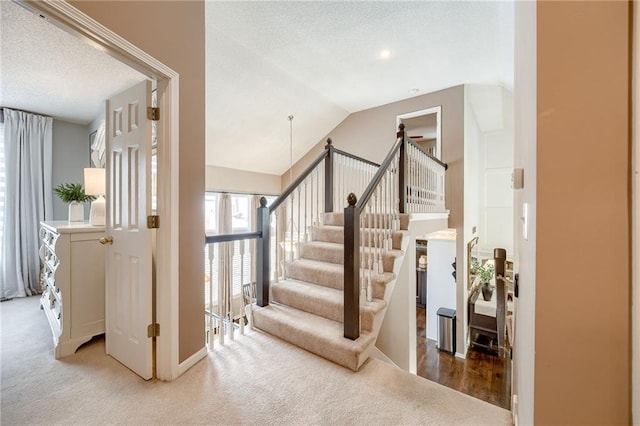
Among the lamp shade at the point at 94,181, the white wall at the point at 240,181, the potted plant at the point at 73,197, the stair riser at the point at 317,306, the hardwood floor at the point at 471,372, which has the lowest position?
the hardwood floor at the point at 471,372

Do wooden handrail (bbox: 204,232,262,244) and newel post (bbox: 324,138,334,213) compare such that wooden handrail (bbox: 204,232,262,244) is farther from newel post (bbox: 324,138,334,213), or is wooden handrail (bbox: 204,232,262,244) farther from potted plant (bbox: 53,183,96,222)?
potted plant (bbox: 53,183,96,222)

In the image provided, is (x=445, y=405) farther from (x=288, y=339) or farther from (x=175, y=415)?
(x=175, y=415)

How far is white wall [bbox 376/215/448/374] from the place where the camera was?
3.05 m

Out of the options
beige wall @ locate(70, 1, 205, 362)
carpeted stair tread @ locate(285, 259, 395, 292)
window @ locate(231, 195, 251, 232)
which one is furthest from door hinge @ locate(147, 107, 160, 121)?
window @ locate(231, 195, 251, 232)

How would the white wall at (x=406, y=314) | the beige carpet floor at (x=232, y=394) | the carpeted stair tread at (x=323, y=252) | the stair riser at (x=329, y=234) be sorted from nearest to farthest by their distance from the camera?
the beige carpet floor at (x=232, y=394) → the carpeted stair tread at (x=323, y=252) → the white wall at (x=406, y=314) → the stair riser at (x=329, y=234)

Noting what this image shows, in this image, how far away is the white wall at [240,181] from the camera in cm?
496

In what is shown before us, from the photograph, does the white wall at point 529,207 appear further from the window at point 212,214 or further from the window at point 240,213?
the window at point 240,213

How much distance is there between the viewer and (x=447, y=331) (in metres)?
4.61

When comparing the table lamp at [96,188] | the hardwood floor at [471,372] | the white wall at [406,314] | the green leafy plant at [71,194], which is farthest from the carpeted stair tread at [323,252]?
the hardwood floor at [471,372]

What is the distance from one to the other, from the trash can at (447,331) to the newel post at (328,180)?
9.58 feet

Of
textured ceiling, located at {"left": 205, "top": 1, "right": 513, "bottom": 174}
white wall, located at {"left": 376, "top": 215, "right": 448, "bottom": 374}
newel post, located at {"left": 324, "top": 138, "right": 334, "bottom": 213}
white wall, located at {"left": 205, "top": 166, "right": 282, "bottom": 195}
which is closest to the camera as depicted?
textured ceiling, located at {"left": 205, "top": 1, "right": 513, "bottom": 174}

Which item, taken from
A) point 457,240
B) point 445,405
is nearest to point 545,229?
point 445,405

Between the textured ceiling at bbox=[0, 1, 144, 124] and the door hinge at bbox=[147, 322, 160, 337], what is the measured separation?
2.51m

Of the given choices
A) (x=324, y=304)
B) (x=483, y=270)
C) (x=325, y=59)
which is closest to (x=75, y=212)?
(x=324, y=304)
